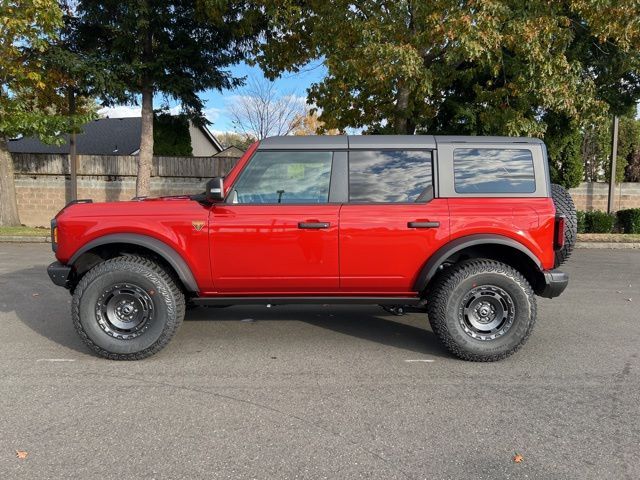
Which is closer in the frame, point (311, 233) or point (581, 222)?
point (311, 233)

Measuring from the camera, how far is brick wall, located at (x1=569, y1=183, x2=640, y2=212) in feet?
57.9

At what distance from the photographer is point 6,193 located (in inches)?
632

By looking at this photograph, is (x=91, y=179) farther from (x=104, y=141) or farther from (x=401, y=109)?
(x=104, y=141)

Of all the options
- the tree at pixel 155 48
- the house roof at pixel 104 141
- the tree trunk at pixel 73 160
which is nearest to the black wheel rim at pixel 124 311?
the tree at pixel 155 48

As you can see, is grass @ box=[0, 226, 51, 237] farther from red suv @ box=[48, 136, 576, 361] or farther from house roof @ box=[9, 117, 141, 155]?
house roof @ box=[9, 117, 141, 155]

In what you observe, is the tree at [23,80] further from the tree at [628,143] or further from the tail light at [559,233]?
the tree at [628,143]

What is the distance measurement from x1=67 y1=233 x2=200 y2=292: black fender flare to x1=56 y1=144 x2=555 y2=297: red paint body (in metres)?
0.04

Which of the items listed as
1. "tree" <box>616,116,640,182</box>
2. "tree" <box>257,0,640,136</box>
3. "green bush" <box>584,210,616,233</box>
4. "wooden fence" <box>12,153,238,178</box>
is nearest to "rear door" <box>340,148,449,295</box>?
"tree" <box>257,0,640,136</box>

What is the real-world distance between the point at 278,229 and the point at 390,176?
1106mm

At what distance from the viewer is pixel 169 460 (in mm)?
2686

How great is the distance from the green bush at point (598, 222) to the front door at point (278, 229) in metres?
14.0

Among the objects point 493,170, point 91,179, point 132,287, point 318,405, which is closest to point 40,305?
point 132,287

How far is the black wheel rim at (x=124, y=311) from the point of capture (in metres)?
4.20

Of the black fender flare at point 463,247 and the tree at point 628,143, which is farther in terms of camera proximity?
the tree at point 628,143
